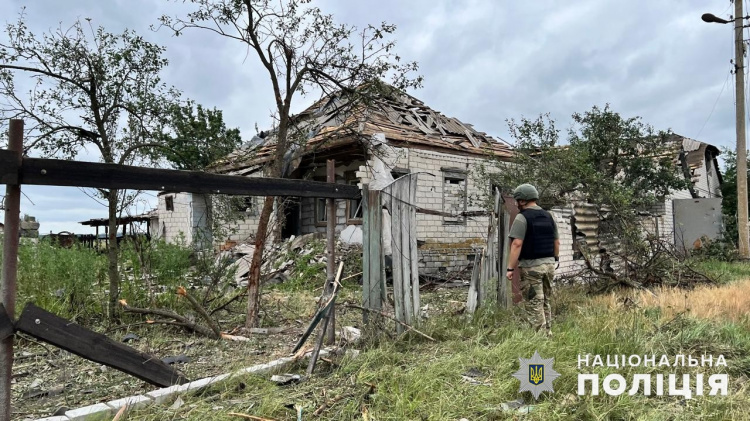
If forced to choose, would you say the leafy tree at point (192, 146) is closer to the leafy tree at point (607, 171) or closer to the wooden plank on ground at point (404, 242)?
the wooden plank on ground at point (404, 242)

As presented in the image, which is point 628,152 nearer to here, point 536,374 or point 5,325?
point 536,374

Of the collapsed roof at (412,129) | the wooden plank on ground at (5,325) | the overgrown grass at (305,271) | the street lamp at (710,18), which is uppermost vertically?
the street lamp at (710,18)

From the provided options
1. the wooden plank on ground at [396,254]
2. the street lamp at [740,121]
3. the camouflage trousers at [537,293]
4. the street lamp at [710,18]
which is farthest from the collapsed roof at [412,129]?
the street lamp at [710,18]

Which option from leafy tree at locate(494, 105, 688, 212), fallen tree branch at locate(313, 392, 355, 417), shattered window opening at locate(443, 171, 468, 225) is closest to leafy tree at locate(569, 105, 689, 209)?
leafy tree at locate(494, 105, 688, 212)

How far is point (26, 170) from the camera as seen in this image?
265 cm

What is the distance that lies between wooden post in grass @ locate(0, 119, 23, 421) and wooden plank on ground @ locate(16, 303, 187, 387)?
0.13 meters

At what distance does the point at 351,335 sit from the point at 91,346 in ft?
8.17

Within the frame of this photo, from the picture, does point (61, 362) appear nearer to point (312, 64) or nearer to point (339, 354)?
point (339, 354)

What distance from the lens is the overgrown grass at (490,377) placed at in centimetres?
298

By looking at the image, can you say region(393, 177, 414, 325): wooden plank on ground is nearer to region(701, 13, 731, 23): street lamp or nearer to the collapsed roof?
the collapsed roof

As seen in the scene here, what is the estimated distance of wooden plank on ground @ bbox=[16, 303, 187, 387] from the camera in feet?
8.80

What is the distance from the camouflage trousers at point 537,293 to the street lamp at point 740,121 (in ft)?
37.3

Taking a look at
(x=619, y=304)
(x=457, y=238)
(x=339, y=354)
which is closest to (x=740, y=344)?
(x=619, y=304)

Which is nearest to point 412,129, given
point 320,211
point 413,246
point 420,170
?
point 420,170
